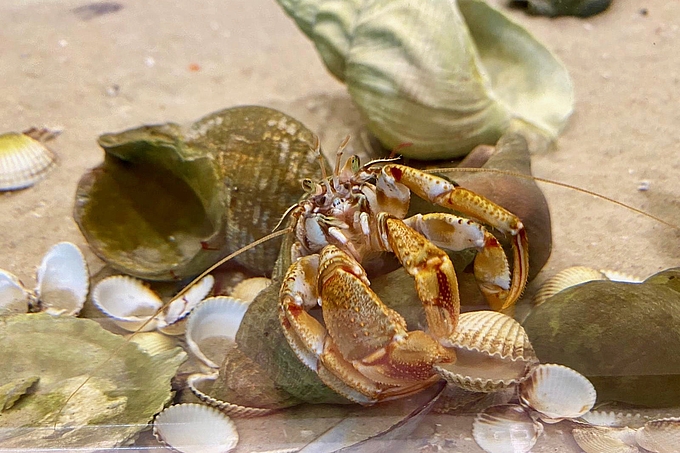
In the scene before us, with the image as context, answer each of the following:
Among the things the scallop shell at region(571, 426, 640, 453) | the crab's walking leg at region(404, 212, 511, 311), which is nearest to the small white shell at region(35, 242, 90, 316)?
the crab's walking leg at region(404, 212, 511, 311)

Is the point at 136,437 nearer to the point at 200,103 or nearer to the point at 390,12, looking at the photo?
the point at 390,12

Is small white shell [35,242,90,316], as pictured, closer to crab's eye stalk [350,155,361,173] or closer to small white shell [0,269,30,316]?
small white shell [0,269,30,316]

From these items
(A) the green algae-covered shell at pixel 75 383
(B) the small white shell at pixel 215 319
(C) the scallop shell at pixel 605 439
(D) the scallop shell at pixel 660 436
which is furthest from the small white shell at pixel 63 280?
(D) the scallop shell at pixel 660 436

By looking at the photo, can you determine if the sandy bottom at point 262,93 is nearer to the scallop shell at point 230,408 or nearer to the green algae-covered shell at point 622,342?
the scallop shell at point 230,408

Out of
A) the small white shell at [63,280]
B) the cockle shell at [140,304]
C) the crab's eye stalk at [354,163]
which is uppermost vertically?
the crab's eye stalk at [354,163]

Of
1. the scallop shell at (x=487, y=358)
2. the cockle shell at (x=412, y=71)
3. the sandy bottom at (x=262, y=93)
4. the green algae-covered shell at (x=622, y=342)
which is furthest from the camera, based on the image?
the cockle shell at (x=412, y=71)

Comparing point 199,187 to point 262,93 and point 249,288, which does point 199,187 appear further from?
point 262,93

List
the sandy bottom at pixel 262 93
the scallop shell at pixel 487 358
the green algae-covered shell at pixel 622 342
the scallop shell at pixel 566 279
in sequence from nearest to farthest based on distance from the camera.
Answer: the scallop shell at pixel 487 358 < the green algae-covered shell at pixel 622 342 < the scallop shell at pixel 566 279 < the sandy bottom at pixel 262 93
